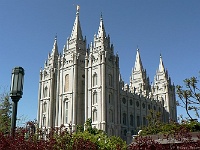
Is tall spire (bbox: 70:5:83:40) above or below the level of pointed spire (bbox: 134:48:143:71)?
above

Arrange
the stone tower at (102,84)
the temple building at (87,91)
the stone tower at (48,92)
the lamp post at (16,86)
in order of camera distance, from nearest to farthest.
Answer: the lamp post at (16,86) → the stone tower at (102,84) → the temple building at (87,91) → the stone tower at (48,92)

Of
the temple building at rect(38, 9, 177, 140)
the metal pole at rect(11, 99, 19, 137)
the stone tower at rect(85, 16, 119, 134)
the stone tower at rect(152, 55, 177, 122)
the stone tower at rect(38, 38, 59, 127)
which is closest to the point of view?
the metal pole at rect(11, 99, 19, 137)

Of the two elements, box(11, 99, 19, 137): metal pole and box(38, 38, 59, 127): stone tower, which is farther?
box(38, 38, 59, 127): stone tower

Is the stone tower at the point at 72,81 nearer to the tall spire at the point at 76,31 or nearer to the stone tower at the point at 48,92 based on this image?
the tall spire at the point at 76,31

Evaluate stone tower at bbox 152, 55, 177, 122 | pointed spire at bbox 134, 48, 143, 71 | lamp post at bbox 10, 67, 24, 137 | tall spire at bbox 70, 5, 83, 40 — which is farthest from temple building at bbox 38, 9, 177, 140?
lamp post at bbox 10, 67, 24, 137

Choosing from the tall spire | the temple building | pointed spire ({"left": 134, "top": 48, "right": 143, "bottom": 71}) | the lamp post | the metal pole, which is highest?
the tall spire

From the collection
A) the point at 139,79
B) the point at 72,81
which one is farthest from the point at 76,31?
the point at 139,79

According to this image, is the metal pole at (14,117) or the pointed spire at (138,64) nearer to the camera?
the metal pole at (14,117)

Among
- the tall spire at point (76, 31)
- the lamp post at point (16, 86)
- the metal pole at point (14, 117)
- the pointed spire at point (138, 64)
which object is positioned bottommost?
the metal pole at point (14, 117)

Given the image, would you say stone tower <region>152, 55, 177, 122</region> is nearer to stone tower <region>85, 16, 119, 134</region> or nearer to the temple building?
the temple building

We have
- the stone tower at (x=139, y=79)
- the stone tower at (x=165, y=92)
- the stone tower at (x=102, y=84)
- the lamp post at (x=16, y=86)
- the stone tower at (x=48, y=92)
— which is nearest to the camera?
the lamp post at (x=16, y=86)

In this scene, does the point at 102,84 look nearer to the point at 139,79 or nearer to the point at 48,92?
the point at 48,92

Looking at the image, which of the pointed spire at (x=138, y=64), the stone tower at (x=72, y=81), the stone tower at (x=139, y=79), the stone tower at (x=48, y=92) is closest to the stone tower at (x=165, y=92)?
the stone tower at (x=139, y=79)

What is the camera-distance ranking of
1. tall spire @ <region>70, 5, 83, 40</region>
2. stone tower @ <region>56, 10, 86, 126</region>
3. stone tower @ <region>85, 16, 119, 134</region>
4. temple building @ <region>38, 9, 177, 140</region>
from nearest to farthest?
stone tower @ <region>85, 16, 119, 134</region> < temple building @ <region>38, 9, 177, 140</region> < stone tower @ <region>56, 10, 86, 126</region> < tall spire @ <region>70, 5, 83, 40</region>
